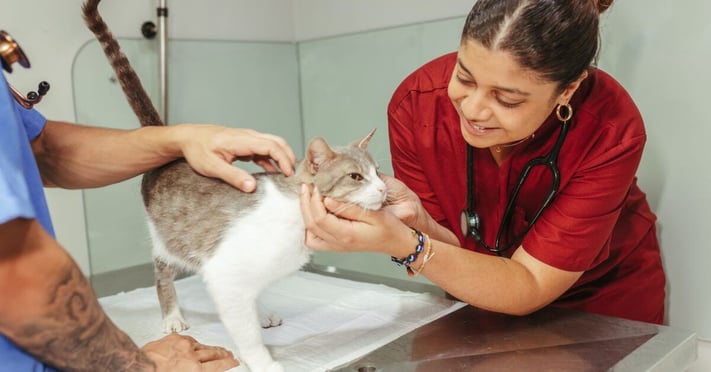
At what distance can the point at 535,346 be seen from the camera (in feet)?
3.18

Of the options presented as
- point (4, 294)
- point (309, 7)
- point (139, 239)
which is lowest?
point (139, 239)

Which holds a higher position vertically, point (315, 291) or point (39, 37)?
point (39, 37)

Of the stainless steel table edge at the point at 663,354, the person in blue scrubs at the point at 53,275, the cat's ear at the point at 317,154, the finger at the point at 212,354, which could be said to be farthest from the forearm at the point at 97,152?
the stainless steel table edge at the point at 663,354

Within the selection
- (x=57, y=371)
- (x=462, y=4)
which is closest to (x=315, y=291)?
(x=57, y=371)

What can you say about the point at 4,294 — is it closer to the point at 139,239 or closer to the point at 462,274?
the point at 462,274

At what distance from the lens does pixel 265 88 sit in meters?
2.29

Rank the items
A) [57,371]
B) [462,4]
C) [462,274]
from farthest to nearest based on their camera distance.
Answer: [462,4]
[462,274]
[57,371]

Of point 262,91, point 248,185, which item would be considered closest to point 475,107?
point 248,185

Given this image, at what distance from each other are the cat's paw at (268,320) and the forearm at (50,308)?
443 millimetres

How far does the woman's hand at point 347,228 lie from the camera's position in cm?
92

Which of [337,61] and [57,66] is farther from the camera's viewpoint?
[337,61]

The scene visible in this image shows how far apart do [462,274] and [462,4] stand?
1.08m

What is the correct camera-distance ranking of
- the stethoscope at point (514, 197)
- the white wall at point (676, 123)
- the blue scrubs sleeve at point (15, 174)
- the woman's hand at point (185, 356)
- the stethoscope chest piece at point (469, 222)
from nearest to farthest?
1. the blue scrubs sleeve at point (15, 174)
2. the woman's hand at point (185, 356)
3. the stethoscope at point (514, 197)
4. the stethoscope chest piece at point (469, 222)
5. the white wall at point (676, 123)

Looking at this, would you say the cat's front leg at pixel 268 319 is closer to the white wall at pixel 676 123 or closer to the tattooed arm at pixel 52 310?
the tattooed arm at pixel 52 310
